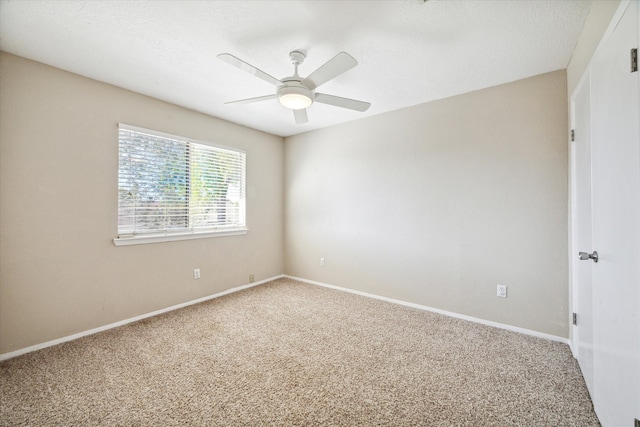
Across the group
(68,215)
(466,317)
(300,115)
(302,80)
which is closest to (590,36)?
(302,80)

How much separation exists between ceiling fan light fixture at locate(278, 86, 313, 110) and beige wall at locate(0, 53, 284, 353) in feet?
5.82

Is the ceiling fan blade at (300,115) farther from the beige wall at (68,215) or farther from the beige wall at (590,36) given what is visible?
the beige wall at (590,36)

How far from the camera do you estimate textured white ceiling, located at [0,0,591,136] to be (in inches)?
62.4

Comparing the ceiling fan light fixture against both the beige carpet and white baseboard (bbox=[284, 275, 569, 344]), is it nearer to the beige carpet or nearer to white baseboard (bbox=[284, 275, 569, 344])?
the beige carpet

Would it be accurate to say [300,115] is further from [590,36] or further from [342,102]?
[590,36]

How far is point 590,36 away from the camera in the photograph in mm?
1617

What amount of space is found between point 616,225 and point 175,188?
3620 mm

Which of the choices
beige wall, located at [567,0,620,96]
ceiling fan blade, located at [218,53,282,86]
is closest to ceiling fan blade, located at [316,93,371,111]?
ceiling fan blade, located at [218,53,282,86]

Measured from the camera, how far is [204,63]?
2188 millimetres

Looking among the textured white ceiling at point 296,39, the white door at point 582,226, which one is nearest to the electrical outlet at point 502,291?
the white door at point 582,226

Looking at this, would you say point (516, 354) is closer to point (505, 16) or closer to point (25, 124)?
point (505, 16)

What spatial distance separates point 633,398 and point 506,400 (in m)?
0.70

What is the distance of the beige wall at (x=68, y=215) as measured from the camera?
2041 mm

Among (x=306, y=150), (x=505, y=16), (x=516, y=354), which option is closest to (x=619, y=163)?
(x=505, y=16)
